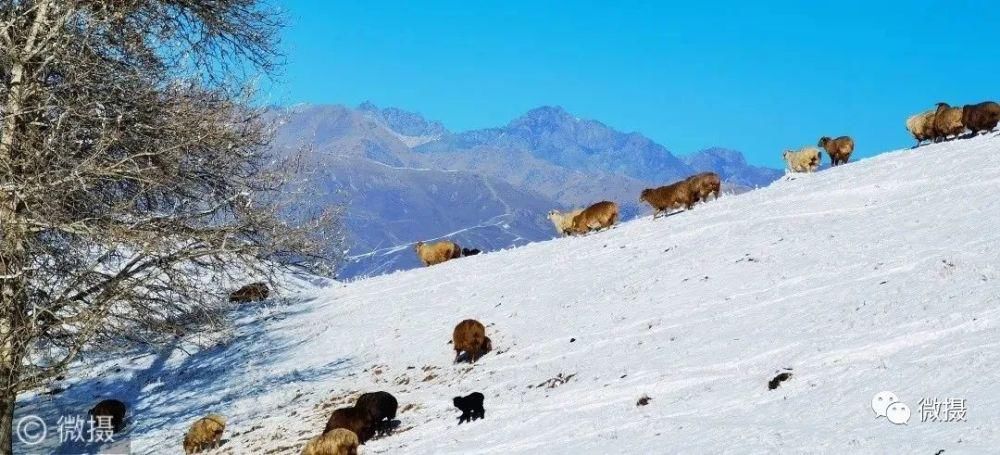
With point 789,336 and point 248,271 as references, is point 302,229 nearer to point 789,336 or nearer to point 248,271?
point 248,271

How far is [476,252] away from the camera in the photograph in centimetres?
3472

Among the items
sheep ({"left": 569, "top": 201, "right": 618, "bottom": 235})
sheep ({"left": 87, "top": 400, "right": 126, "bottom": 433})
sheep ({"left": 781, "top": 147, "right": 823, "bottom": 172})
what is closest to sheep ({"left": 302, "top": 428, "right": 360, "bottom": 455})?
sheep ({"left": 87, "top": 400, "right": 126, "bottom": 433})

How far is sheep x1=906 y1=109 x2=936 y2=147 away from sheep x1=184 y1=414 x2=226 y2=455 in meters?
24.6

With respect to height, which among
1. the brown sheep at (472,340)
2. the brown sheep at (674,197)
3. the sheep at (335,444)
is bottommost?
the sheep at (335,444)

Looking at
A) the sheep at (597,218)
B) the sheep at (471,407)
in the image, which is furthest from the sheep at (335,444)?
the sheep at (597,218)

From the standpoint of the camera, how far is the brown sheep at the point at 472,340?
17.3m

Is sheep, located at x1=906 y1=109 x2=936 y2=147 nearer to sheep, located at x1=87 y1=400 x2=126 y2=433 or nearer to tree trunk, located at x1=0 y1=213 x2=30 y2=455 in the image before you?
sheep, located at x1=87 y1=400 x2=126 y2=433

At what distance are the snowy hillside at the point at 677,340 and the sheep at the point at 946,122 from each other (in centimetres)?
241

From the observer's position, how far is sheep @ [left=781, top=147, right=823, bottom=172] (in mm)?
33094

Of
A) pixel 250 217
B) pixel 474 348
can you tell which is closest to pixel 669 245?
pixel 474 348

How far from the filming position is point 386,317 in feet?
76.4

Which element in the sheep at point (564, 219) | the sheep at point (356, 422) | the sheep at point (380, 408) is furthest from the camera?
the sheep at point (564, 219)

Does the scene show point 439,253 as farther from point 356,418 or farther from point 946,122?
point 356,418

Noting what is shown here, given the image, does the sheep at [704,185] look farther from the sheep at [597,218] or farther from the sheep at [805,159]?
the sheep at [805,159]
